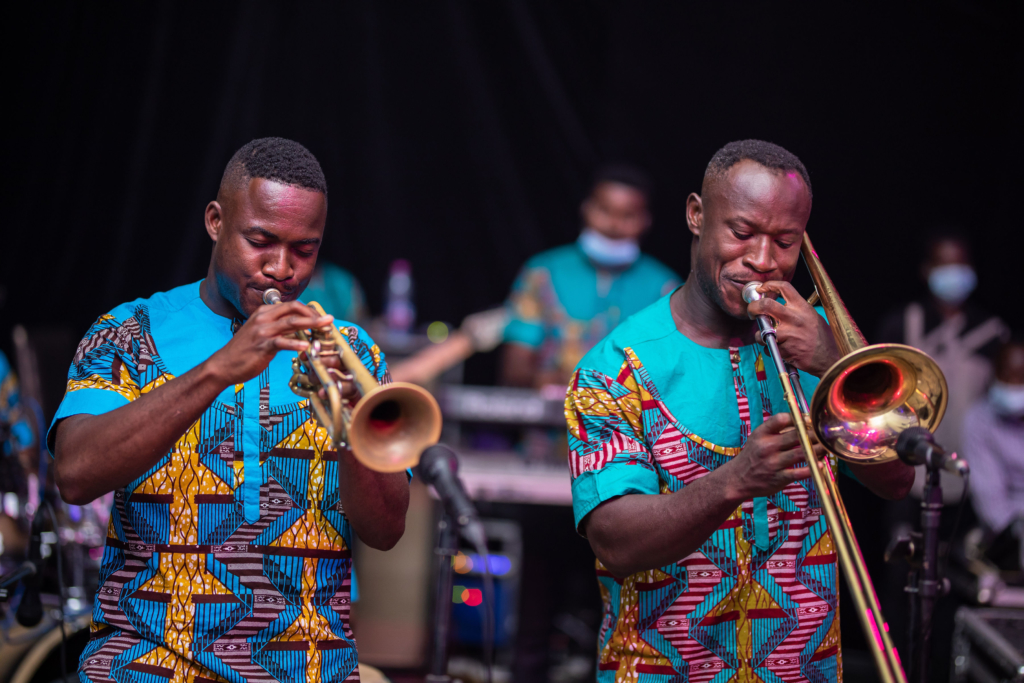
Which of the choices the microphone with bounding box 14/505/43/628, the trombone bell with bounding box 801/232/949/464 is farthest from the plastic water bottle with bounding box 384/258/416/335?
the trombone bell with bounding box 801/232/949/464

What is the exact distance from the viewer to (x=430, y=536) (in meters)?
5.39

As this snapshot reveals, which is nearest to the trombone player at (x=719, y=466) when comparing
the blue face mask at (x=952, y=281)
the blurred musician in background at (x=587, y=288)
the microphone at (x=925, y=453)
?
the microphone at (x=925, y=453)

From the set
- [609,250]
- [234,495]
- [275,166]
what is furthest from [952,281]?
[234,495]

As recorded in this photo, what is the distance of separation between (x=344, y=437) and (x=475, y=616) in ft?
12.1

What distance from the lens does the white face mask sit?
5.79 meters

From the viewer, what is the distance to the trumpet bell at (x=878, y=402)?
6.84 feet

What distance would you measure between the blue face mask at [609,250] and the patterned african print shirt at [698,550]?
3.46 m

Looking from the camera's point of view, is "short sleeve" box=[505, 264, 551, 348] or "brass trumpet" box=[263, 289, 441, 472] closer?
"brass trumpet" box=[263, 289, 441, 472]

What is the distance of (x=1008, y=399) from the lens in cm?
581

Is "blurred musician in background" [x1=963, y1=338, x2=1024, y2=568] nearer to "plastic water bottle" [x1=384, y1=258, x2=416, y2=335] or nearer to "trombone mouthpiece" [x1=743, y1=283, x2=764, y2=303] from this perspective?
"plastic water bottle" [x1=384, y1=258, x2=416, y2=335]

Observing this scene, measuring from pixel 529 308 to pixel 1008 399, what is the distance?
3.00 meters

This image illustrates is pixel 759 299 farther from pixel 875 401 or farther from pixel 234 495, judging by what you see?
pixel 234 495

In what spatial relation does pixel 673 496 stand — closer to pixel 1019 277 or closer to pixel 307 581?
pixel 307 581

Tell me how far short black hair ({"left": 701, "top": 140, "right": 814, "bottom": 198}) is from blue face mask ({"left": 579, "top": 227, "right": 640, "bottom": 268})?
3405 millimetres
